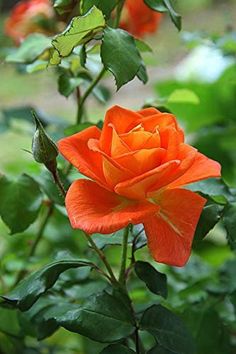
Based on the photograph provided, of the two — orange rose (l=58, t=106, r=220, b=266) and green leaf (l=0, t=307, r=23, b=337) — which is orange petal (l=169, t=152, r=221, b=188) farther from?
green leaf (l=0, t=307, r=23, b=337)

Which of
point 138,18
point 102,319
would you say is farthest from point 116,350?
point 138,18

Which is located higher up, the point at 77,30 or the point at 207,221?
the point at 77,30

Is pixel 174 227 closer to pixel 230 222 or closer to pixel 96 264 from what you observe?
pixel 230 222

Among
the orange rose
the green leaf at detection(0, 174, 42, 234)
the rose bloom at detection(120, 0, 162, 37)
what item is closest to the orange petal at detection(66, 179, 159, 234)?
the orange rose

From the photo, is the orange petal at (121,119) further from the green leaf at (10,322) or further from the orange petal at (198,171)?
the green leaf at (10,322)

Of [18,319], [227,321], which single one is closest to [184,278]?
[227,321]
